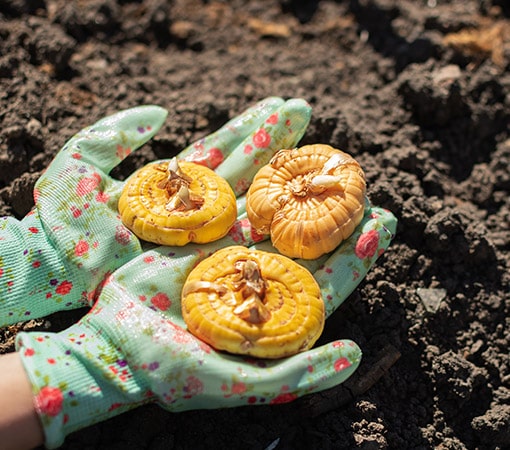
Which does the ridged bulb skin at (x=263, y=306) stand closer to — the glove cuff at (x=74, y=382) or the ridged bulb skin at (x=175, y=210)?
the ridged bulb skin at (x=175, y=210)

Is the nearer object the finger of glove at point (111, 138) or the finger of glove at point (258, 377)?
the finger of glove at point (258, 377)

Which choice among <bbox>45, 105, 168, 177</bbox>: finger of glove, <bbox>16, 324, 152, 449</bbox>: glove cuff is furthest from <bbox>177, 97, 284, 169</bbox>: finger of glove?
<bbox>16, 324, 152, 449</bbox>: glove cuff

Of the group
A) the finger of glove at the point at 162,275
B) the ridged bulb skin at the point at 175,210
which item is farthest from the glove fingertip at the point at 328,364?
the ridged bulb skin at the point at 175,210

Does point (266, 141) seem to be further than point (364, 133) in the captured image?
No

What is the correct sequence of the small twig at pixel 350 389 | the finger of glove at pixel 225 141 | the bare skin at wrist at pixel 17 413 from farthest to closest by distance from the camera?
the finger of glove at pixel 225 141, the small twig at pixel 350 389, the bare skin at wrist at pixel 17 413

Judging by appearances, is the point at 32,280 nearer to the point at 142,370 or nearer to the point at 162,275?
the point at 162,275

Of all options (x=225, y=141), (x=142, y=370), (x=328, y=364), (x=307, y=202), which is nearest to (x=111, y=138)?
(x=225, y=141)

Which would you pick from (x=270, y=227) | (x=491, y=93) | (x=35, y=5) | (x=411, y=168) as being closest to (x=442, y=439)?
(x=270, y=227)

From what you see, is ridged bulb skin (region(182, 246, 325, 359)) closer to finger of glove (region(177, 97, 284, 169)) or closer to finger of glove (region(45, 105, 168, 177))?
finger of glove (region(177, 97, 284, 169))

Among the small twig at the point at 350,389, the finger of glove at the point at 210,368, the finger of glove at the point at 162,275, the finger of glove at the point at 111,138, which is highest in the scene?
the finger of glove at the point at 111,138
